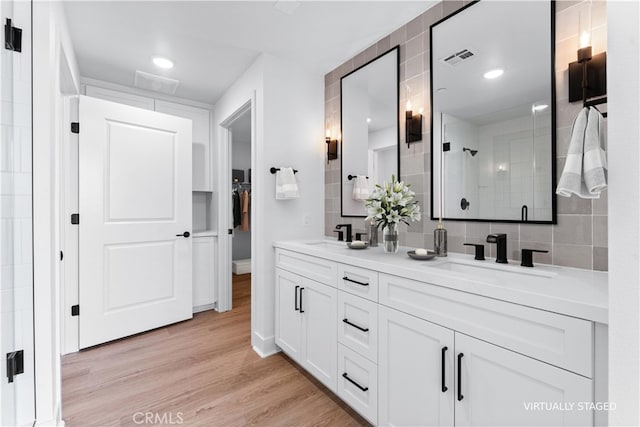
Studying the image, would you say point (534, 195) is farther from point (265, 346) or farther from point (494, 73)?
point (265, 346)

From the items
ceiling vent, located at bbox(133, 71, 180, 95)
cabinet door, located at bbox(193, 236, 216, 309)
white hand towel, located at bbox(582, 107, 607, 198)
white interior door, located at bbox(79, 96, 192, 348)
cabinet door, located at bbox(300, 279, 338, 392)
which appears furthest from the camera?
cabinet door, located at bbox(193, 236, 216, 309)

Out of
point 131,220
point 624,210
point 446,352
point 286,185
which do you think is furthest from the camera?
point 131,220

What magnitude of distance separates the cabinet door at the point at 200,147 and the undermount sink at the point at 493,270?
9.36 feet

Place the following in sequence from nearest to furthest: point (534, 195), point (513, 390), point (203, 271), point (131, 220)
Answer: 1. point (513, 390)
2. point (534, 195)
3. point (131, 220)
4. point (203, 271)

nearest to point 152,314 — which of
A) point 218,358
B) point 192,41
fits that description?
point 218,358

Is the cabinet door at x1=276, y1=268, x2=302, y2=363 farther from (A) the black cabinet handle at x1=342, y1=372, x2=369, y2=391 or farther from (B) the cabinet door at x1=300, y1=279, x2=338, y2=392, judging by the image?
(A) the black cabinet handle at x1=342, y1=372, x2=369, y2=391

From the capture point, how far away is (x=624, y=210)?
0.57m

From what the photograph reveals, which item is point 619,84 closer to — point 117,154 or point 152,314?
point 117,154

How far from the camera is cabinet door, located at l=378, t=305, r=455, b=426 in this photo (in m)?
1.11

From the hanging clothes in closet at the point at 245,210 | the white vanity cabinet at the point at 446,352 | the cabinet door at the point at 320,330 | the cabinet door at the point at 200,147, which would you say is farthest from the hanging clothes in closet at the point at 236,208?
the white vanity cabinet at the point at 446,352

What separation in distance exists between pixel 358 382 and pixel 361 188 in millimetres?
1353

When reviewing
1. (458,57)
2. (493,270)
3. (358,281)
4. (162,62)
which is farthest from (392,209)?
(162,62)

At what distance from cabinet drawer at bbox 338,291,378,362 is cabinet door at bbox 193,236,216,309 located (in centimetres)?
209
